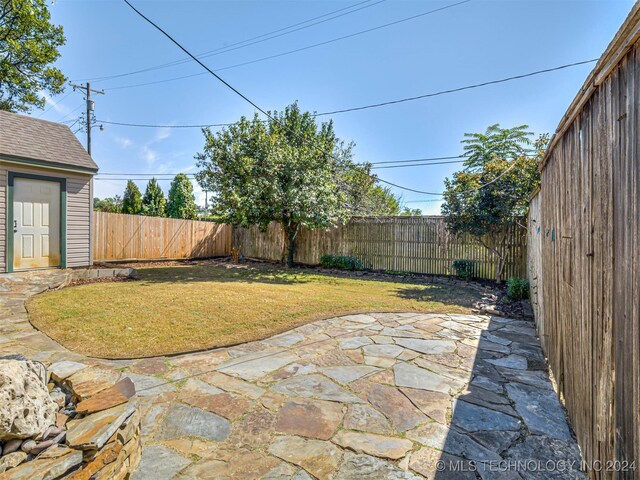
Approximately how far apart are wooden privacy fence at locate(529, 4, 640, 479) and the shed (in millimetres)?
9439

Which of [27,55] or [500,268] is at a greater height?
[27,55]

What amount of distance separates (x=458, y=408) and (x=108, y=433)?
220 cm

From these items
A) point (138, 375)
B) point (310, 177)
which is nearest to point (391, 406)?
point (138, 375)

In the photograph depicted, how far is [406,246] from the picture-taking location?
9.34m

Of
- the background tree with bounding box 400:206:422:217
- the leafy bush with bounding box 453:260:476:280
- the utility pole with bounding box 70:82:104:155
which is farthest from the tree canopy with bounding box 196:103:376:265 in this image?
the background tree with bounding box 400:206:422:217

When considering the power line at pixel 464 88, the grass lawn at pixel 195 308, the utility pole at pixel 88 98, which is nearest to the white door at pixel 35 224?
the grass lawn at pixel 195 308

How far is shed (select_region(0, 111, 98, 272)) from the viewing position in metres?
6.61

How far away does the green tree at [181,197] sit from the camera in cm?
1773

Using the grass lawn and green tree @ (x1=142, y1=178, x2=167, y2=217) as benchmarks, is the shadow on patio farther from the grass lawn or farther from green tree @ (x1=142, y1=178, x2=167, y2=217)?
green tree @ (x1=142, y1=178, x2=167, y2=217)

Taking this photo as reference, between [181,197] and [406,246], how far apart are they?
45.8ft

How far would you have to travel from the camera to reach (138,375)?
262cm

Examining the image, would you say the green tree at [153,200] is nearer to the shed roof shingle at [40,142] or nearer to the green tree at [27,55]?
the green tree at [27,55]

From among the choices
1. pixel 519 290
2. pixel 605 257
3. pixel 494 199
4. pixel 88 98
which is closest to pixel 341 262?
pixel 494 199

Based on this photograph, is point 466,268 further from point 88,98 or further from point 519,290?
point 88,98
